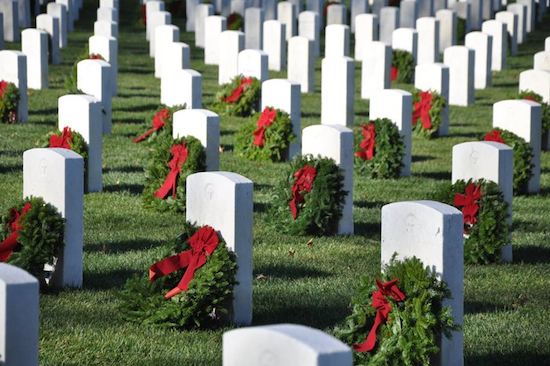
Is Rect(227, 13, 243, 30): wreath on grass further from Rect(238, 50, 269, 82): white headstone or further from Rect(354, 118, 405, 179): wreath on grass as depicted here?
Rect(354, 118, 405, 179): wreath on grass

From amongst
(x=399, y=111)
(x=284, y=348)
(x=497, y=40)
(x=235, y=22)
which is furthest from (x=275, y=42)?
(x=284, y=348)

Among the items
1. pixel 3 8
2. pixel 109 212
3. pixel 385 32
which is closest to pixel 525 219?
pixel 109 212

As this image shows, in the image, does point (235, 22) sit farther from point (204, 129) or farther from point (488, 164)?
point (488, 164)

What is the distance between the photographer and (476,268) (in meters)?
7.98

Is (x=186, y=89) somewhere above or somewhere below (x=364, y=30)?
below

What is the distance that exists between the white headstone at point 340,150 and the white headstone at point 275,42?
1068 centimetres

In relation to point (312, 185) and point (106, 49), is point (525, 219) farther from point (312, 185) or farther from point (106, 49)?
point (106, 49)

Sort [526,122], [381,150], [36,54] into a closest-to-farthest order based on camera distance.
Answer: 1. [526,122]
2. [381,150]
3. [36,54]

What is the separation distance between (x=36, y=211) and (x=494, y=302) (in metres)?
2.97

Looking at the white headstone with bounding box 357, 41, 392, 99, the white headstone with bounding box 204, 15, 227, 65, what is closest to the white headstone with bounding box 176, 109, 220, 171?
the white headstone with bounding box 357, 41, 392, 99

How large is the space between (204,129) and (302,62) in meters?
8.01

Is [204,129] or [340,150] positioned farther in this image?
[204,129]

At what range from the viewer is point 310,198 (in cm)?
884

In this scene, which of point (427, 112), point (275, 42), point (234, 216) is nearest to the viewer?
point (234, 216)
